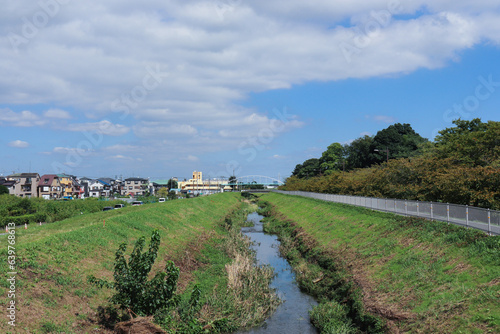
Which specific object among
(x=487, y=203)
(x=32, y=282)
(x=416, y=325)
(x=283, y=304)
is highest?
(x=487, y=203)

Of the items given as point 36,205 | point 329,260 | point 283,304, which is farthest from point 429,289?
point 36,205

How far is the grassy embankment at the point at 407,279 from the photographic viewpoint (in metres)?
13.3

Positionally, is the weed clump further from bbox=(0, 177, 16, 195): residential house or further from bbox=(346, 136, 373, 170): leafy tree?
bbox=(0, 177, 16, 195): residential house

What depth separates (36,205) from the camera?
58438 mm

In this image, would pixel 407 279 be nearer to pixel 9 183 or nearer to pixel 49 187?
pixel 9 183

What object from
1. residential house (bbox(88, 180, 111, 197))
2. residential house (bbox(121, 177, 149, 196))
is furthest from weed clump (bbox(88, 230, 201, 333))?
residential house (bbox(121, 177, 149, 196))

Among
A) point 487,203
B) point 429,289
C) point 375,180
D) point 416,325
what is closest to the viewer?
point 416,325

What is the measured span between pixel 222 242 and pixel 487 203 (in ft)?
68.3

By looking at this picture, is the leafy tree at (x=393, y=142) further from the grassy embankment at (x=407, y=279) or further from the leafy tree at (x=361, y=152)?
the grassy embankment at (x=407, y=279)

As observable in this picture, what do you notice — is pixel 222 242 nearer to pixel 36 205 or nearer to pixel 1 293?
pixel 1 293

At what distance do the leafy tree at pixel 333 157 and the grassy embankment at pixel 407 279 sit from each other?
11790cm

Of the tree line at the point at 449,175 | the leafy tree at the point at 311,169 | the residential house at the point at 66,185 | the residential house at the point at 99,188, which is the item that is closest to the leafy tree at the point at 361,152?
the tree line at the point at 449,175

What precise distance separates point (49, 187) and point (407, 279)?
12007 cm

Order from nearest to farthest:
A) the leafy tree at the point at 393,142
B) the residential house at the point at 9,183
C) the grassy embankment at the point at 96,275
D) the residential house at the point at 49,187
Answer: the grassy embankment at the point at 96,275
the leafy tree at the point at 393,142
the residential house at the point at 9,183
the residential house at the point at 49,187
